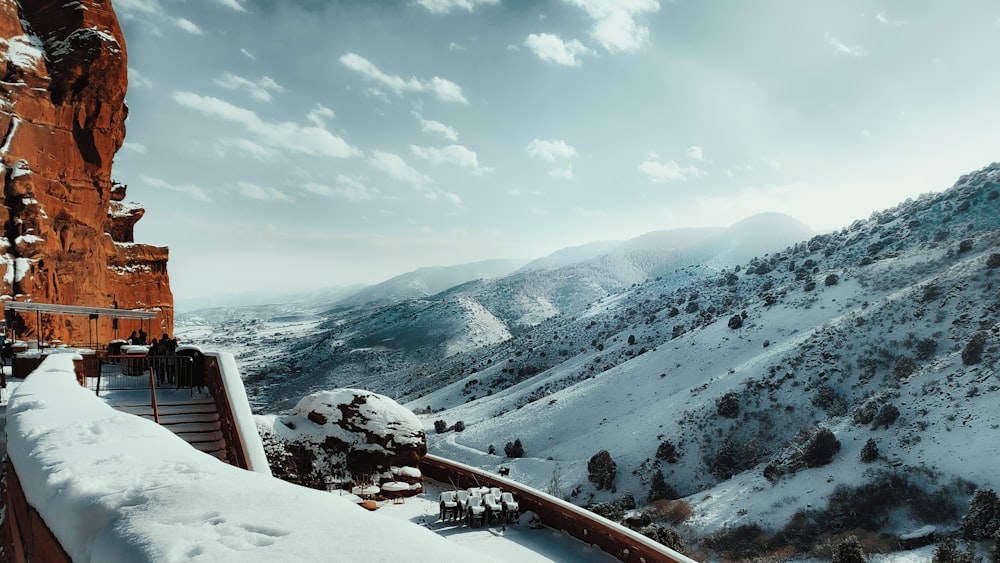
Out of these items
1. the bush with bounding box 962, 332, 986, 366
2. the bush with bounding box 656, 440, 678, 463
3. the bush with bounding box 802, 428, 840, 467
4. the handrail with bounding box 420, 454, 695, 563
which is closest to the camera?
the handrail with bounding box 420, 454, 695, 563

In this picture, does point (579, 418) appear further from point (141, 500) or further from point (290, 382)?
point (290, 382)

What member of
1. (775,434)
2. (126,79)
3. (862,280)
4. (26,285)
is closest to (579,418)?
(775,434)

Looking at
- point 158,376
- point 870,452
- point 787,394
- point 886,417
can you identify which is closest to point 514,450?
point 787,394

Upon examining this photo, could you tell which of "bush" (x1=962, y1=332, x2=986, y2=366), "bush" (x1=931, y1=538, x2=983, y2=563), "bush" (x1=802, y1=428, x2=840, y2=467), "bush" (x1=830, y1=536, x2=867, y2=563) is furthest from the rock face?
"bush" (x1=962, y1=332, x2=986, y2=366)

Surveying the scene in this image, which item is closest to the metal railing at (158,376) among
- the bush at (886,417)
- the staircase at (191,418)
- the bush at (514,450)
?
the staircase at (191,418)

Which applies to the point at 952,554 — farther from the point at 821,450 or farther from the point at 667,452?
the point at 667,452

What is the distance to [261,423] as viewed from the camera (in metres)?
13.1

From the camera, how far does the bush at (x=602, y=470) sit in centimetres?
3325

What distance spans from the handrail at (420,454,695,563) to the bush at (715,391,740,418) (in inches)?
1118

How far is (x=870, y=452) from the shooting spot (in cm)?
2728

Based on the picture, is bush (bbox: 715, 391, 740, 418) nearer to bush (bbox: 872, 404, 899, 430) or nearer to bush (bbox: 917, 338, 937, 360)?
bush (bbox: 872, 404, 899, 430)

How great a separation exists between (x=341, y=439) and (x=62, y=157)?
30853mm

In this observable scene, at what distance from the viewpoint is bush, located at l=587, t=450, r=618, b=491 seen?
33.2m

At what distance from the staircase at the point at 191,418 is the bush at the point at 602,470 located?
27.0 metres
